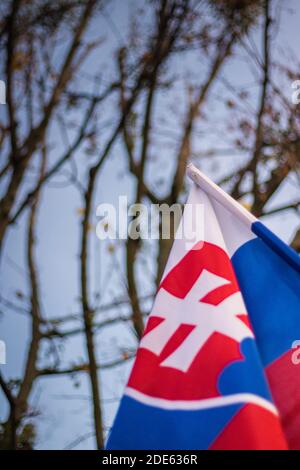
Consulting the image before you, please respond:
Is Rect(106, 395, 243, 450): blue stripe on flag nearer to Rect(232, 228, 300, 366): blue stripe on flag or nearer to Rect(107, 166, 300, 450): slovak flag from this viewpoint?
Rect(107, 166, 300, 450): slovak flag

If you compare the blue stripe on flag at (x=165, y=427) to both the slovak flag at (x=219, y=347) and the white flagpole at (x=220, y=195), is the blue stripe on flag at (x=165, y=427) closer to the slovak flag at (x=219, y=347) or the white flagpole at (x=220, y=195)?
the slovak flag at (x=219, y=347)

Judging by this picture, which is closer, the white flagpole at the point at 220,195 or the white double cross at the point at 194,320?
the white double cross at the point at 194,320

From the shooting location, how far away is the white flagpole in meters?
2.28

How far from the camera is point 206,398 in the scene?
67.2 inches

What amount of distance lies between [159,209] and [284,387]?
9.66 feet

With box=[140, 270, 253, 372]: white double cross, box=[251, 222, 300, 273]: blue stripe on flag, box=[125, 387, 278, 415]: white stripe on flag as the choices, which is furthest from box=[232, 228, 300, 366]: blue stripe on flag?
box=[125, 387, 278, 415]: white stripe on flag

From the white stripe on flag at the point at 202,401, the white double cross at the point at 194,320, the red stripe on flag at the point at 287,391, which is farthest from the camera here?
the red stripe on flag at the point at 287,391

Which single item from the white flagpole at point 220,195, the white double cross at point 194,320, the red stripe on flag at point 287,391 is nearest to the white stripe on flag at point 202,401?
the white double cross at point 194,320

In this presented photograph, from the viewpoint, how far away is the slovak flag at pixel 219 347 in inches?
64.8

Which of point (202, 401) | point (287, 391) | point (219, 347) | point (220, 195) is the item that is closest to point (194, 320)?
point (219, 347)

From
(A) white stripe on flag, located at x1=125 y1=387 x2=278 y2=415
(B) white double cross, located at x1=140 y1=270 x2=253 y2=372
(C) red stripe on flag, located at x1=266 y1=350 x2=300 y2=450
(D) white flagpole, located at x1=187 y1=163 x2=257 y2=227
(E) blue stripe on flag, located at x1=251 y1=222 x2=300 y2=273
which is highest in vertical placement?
(D) white flagpole, located at x1=187 y1=163 x2=257 y2=227

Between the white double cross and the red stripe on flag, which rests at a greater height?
the white double cross

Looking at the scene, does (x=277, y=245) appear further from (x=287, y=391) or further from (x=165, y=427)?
(x=165, y=427)
